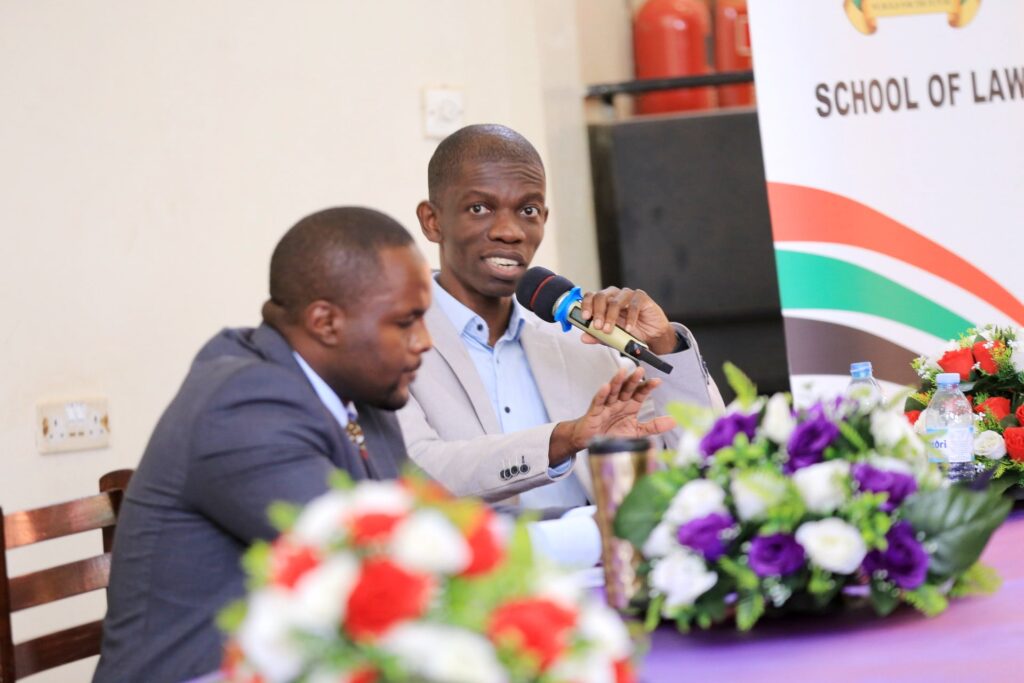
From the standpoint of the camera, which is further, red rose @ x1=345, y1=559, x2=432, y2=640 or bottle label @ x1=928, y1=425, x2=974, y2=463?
bottle label @ x1=928, y1=425, x2=974, y2=463

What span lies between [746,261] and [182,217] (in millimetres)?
2244

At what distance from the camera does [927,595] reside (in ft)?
4.36

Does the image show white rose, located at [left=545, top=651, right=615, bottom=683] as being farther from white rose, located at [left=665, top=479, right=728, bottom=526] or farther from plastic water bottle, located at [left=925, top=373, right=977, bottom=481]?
plastic water bottle, located at [left=925, top=373, right=977, bottom=481]

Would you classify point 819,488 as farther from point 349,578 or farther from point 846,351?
point 846,351

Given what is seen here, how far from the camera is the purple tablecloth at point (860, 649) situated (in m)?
1.21

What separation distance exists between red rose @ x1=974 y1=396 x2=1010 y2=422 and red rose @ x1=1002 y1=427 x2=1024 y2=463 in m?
0.11

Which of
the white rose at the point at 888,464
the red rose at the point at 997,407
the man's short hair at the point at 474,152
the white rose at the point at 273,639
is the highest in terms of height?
the man's short hair at the point at 474,152

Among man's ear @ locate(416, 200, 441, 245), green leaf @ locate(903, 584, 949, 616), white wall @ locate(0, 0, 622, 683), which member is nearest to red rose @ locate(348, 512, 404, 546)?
green leaf @ locate(903, 584, 949, 616)

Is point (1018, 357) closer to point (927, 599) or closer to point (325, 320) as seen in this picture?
point (927, 599)

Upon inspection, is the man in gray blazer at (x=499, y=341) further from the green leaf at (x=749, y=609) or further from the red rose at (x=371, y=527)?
the red rose at (x=371, y=527)

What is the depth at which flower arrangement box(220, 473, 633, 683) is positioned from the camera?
0.81m

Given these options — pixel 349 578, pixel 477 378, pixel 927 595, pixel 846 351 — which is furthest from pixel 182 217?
pixel 349 578

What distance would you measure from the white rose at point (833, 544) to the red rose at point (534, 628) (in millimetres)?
482

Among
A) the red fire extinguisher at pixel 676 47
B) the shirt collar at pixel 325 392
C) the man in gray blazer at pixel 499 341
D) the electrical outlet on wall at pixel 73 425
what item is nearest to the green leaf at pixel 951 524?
the shirt collar at pixel 325 392
